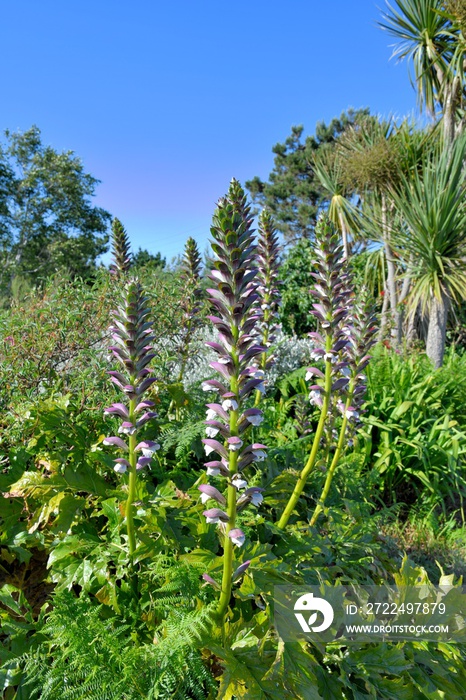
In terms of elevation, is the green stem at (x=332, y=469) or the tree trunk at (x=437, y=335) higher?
the tree trunk at (x=437, y=335)

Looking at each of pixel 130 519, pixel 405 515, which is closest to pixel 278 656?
pixel 130 519

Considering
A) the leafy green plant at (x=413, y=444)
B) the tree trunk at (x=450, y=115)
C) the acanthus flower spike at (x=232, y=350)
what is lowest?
the leafy green plant at (x=413, y=444)

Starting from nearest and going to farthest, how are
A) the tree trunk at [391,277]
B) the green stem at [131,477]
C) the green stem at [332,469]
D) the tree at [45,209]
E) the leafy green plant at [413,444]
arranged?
the green stem at [131,477], the green stem at [332,469], the leafy green plant at [413,444], the tree trunk at [391,277], the tree at [45,209]

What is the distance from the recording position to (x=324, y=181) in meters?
12.0

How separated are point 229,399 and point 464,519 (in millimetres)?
4285

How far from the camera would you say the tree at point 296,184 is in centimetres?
3200

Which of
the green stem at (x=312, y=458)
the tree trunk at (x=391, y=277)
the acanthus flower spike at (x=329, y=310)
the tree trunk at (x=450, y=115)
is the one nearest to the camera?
the green stem at (x=312, y=458)

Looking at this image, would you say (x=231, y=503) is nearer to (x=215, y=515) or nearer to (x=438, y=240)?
(x=215, y=515)

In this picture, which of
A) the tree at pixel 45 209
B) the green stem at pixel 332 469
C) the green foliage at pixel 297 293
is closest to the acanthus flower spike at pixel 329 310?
the green stem at pixel 332 469

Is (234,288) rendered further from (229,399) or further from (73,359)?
(73,359)

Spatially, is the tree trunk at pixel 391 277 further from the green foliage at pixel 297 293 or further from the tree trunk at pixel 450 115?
the tree trunk at pixel 450 115

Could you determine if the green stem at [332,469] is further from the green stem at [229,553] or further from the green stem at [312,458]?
the green stem at [229,553]

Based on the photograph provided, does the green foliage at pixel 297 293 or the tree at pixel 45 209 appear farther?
the tree at pixel 45 209

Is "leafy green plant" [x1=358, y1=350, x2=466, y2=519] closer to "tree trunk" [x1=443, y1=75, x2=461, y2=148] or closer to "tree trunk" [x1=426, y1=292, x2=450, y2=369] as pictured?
"tree trunk" [x1=426, y1=292, x2=450, y2=369]
